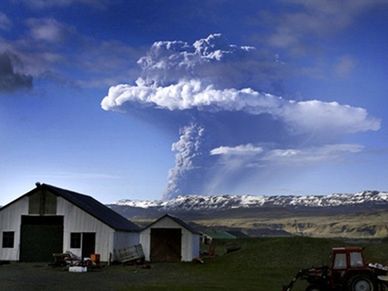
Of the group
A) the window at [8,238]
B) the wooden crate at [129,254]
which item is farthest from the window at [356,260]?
the window at [8,238]

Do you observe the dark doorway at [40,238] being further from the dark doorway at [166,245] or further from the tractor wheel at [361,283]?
the tractor wheel at [361,283]

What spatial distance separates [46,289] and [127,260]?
804 inches

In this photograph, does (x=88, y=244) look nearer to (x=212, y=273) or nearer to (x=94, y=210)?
(x=94, y=210)

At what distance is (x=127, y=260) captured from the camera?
152 feet

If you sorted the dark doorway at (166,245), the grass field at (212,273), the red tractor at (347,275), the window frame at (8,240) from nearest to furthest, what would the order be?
1. the red tractor at (347,275)
2. the grass field at (212,273)
3. the window frame at (8,240)
4. the dark doorway at (166,245)

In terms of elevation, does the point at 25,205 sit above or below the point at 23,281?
above

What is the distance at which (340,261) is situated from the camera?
75.2ft

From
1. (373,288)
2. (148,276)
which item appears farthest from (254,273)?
(373,288)

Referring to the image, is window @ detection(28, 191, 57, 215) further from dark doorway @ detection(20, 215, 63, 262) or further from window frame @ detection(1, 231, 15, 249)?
window frame @ detection(1, 231, 15, 249)

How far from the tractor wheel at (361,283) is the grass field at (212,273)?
520 cm

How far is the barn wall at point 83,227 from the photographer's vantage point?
46.8 meters

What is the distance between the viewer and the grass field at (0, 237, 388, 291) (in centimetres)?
2806

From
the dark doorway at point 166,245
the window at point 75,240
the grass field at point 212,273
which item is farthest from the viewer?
the dark doorway at point 166,245

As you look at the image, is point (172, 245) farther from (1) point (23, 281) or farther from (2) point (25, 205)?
(1) point (23, 281)
